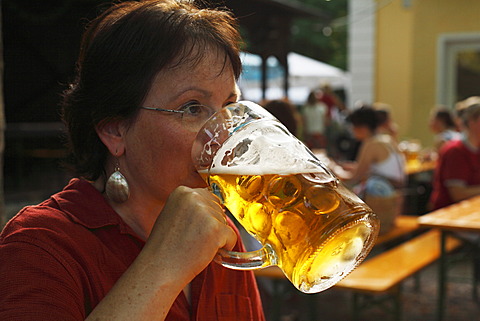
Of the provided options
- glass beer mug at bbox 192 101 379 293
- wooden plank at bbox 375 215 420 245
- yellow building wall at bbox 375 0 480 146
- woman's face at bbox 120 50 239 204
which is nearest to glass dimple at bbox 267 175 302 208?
glass beer mug at bbox 192 101 379 293

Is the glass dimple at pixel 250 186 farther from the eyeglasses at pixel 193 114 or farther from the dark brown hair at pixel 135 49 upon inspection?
the dark brown hair at pixel 135 49

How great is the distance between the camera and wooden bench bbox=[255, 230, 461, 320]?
3.51 m

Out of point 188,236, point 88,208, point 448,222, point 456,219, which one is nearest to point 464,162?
point 456,219

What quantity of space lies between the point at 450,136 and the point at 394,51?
17.5 feet

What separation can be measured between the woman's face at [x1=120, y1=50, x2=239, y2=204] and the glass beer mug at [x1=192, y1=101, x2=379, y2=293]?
0.15m

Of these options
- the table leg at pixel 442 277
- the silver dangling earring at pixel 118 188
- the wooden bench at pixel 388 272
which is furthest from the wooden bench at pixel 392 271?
the silver dangling earring at pixel 118 188

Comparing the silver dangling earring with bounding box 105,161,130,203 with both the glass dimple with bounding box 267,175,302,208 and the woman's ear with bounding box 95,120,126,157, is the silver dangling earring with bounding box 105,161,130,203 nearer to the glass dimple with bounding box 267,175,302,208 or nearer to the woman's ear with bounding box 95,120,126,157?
the woman's ear with bounding box 95,120,126,157

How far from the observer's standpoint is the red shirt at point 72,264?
106 centimetres

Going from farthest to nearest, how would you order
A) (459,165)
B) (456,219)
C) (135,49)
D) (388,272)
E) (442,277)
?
(459,165)
(442,277)
(456,219)
(388,272)
(135,49)

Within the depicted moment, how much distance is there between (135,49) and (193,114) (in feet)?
0.59

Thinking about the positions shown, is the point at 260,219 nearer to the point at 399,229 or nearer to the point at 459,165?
the point at 399,229

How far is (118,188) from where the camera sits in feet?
4.39

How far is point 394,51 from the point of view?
503 inches

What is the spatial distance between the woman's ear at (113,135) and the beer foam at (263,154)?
0.99ft
